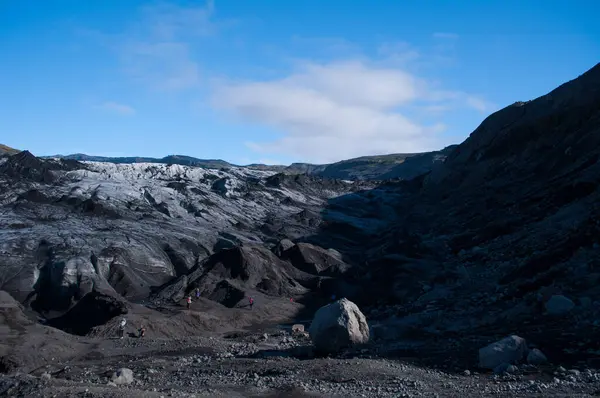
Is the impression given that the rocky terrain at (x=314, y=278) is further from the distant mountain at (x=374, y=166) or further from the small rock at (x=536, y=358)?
the distant mountain at (x=374, y=166)

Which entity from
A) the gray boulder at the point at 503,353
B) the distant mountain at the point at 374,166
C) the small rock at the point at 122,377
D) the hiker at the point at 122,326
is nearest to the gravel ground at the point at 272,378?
the small rock at the point at 122,377

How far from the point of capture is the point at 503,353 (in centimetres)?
1362

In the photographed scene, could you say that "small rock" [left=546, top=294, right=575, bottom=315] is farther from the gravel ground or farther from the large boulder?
the large boulder

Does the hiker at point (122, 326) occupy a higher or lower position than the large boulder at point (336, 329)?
lower

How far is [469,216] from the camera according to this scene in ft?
139

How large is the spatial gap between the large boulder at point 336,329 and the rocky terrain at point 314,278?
5 cm

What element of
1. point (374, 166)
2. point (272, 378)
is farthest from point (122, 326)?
point (374, 166)

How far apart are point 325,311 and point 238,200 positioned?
4544 cm

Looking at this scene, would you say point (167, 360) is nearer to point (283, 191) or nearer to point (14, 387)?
point (14, 387)

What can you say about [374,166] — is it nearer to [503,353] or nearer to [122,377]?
[503,353]

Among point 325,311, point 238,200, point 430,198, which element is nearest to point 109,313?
point 325,311

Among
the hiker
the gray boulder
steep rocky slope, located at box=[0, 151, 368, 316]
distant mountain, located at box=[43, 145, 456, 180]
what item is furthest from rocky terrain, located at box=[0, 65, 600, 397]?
distant mountain, located at box=[43, 145, 456, 180]

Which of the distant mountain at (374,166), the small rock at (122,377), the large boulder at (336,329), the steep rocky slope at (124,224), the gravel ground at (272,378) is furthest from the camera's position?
the distant mountain at (374,166)

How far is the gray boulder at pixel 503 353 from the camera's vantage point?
1359cm
